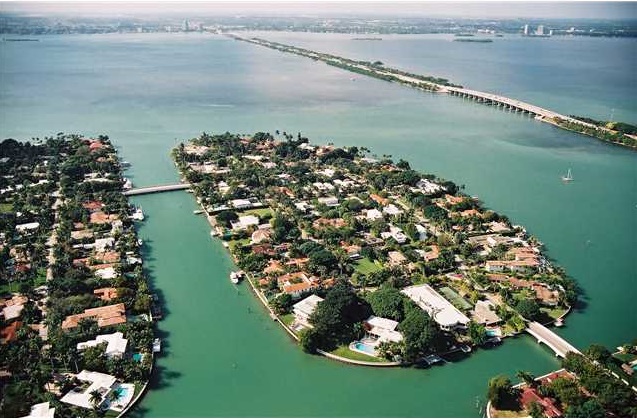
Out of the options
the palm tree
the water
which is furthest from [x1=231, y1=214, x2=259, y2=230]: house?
the palm tree

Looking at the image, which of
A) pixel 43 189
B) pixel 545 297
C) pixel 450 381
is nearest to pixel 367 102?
pixel 43 189

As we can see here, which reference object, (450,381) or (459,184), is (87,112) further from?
(450,381)

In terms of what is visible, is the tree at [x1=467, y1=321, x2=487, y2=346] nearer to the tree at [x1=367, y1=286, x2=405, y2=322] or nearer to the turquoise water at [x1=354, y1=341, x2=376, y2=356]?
the tree at [x1=367, y1=286, x2=405, y2=322]

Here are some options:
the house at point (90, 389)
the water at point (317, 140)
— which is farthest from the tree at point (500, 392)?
the house at point (90, 389)

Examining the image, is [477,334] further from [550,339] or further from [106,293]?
[106,293]

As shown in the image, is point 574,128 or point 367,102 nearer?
point 574,128

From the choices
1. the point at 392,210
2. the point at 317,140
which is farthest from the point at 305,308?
the point at 317,140
